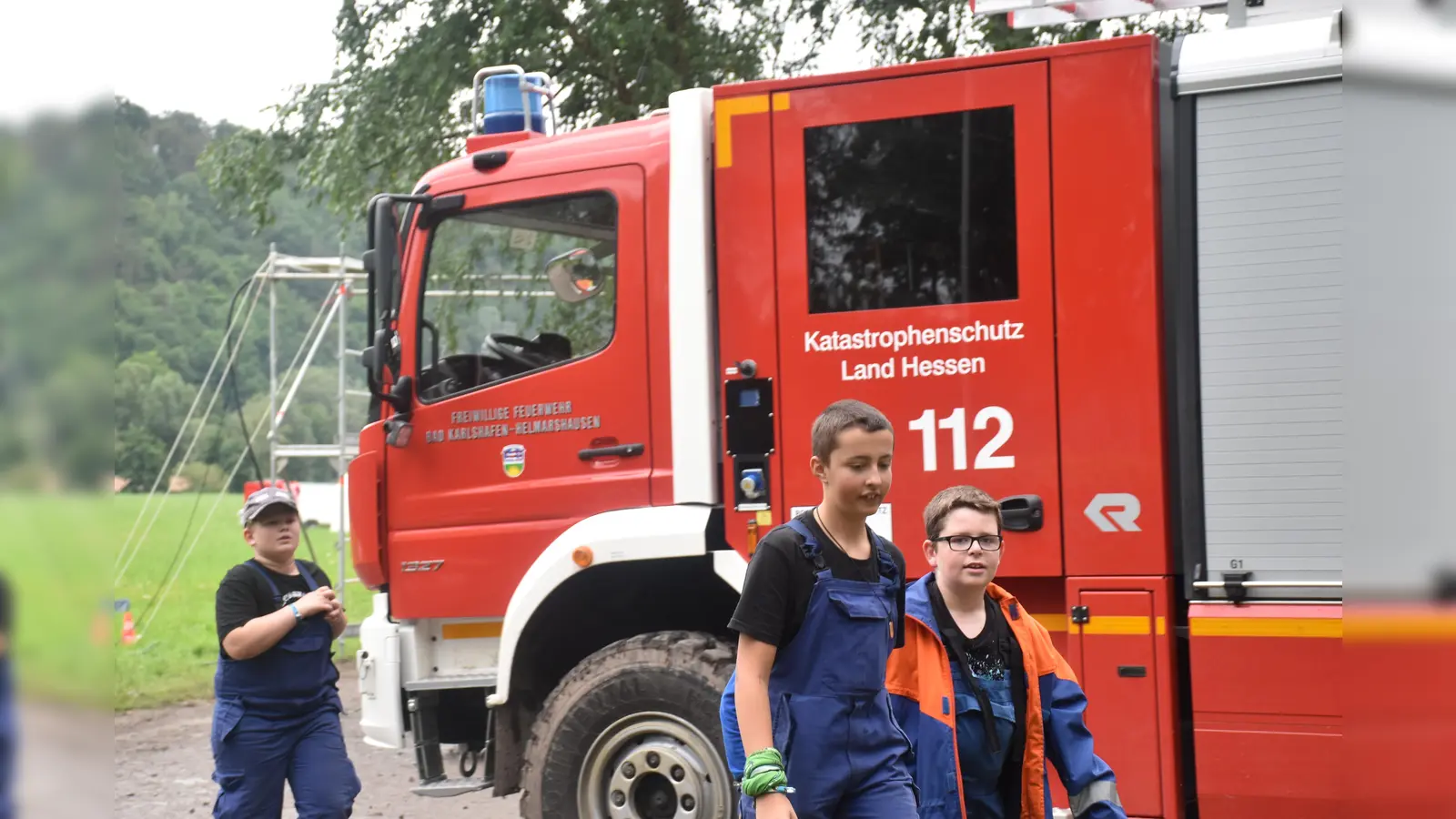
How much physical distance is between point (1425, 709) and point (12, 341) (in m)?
0.69

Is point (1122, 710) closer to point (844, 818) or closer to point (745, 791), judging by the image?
point (844, 818)

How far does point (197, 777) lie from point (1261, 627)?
278 inches

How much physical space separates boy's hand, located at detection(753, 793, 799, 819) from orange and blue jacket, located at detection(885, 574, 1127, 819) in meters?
0.42

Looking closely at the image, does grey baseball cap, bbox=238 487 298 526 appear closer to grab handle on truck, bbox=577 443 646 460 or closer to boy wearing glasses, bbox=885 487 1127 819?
grab handle on truck, bbox=577 443 646 460

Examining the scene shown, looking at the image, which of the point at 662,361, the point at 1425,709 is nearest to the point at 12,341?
the point at 1425,709

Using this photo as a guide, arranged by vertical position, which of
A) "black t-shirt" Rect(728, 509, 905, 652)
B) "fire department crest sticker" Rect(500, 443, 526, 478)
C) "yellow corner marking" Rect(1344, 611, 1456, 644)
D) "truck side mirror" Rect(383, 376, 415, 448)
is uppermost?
"truck side mirror" Rect(383, 376, 415, 448)

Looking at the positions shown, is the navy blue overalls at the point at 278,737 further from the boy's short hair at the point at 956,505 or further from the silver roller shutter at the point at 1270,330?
the silver roller shutter at the point at 1270,330

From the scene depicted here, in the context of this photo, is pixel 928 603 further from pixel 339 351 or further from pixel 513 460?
pixel 339 351

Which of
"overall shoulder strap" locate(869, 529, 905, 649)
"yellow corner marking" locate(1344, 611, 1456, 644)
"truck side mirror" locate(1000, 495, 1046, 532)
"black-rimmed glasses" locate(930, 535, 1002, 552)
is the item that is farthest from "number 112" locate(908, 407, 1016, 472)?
"yellow corner marking" locate(1344, 611, 1456, 644)

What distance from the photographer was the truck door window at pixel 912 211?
506cm

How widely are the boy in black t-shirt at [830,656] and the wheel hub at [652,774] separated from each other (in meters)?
2.09

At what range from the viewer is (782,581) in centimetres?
325

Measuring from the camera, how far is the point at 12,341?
697mm

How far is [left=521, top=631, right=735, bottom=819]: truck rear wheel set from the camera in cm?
535
